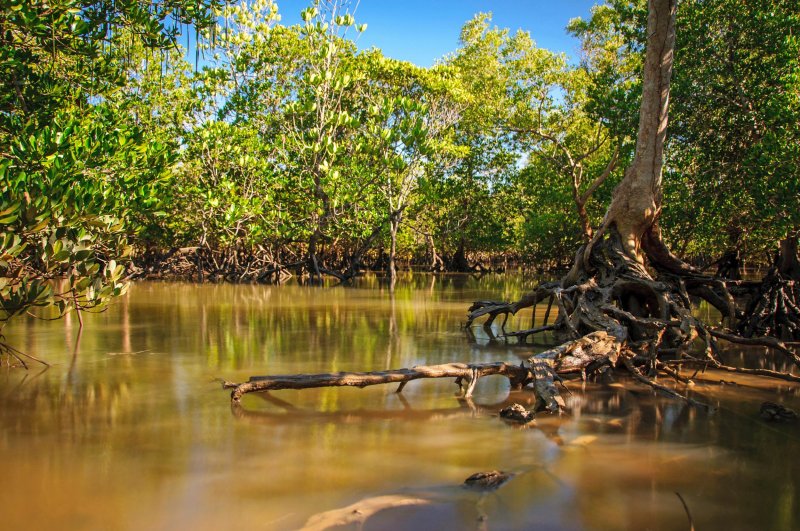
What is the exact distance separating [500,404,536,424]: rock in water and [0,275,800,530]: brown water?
9 cm

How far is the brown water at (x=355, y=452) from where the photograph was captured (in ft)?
10.1

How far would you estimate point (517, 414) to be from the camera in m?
4.62

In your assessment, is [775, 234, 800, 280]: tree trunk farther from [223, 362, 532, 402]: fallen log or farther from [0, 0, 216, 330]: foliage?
[0, 0, 216, 330]: foliage

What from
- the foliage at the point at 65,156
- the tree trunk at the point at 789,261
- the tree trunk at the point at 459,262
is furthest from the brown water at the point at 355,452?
the tree trunk at the point at 459,262

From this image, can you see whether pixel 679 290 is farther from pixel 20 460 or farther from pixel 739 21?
pixel 20 460

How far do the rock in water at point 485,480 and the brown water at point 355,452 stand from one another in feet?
0.18

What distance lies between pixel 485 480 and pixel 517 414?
130 centimetres

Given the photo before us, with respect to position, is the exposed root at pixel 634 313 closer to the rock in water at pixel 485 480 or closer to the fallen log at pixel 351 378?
the fallen log at pixel 351 378

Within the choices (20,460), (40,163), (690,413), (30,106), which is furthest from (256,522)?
(30,106)

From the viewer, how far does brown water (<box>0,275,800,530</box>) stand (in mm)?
3082

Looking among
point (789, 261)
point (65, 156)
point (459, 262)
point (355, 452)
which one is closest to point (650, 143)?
point (789, 261)

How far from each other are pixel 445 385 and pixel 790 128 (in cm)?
560

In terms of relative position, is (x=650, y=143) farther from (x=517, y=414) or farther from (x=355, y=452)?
(x=355, y=452)

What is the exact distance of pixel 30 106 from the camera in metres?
7.16
